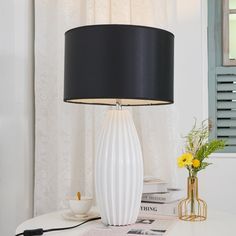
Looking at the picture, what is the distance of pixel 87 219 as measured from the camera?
5.08 ft

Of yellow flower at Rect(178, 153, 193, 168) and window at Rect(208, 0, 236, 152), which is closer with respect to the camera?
yellow flower at Rect(178, 153, 193, 168)

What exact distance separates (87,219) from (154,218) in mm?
252

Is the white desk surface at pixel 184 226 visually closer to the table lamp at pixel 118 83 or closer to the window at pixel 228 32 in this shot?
the table lamp at pixel 118 83

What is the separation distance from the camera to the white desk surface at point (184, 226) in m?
1.39

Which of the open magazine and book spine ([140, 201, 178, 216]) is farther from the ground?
book spine ([140, 201, 178, 216])

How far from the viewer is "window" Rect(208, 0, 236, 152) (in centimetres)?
221

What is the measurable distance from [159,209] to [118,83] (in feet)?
1.87

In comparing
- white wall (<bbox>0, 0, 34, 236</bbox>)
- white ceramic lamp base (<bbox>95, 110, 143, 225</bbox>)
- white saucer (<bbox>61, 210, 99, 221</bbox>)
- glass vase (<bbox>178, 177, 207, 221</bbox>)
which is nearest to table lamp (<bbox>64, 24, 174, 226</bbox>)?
white ceramic lamp base (<bbox>95, 110, 143, 225</bbox>)

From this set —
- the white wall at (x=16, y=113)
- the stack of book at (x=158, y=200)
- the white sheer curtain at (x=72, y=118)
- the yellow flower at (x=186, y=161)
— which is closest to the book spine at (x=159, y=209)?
the stack of book at (x=158, y=200)

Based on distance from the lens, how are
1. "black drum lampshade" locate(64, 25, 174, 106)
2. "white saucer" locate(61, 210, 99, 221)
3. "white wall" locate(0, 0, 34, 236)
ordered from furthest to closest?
"white wall" locate(0, 0, 34, 236) → "white saucer" locate(61, 210, 99, 221) → "black drum lampshade" locate(64, 25, 174, 106)

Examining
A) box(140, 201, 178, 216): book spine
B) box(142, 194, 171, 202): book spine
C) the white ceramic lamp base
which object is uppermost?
the white ceramic lamp base

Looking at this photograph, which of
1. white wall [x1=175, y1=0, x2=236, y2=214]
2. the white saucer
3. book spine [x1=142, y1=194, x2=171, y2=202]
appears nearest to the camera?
the white saucer

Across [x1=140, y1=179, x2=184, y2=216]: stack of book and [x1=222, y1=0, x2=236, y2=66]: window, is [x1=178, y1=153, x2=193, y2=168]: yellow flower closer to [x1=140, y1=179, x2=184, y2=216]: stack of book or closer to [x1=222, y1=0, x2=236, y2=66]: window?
[x1=140, y1=179, x2=184, y2=216]: stack of book

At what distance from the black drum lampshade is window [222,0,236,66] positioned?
3.00 feet
